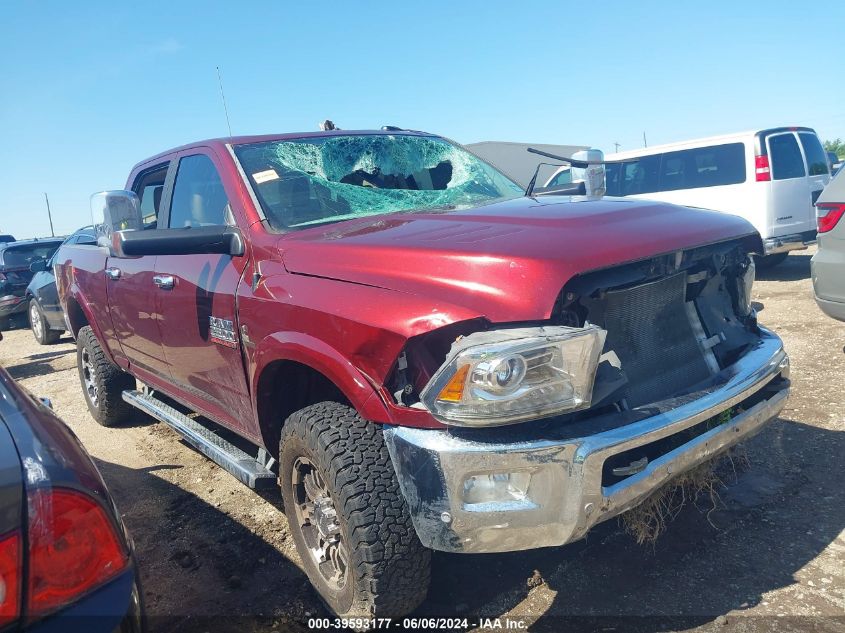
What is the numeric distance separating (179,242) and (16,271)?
37.6 ft

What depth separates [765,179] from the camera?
8.89 metres

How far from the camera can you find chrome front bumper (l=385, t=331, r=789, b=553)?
190 centimetres

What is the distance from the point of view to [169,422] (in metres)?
3.86

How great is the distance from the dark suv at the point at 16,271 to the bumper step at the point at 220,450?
9527mm

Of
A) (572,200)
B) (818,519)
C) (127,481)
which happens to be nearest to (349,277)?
(572,200)

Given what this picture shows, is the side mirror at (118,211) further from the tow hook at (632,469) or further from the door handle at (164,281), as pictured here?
the tow hook at (632,469)

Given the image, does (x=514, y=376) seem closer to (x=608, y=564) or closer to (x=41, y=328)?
(x=608, y=564)

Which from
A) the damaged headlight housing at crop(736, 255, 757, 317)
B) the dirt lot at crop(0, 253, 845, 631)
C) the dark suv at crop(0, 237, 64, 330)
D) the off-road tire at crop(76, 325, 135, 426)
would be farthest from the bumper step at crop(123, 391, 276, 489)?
the dark suv at crop(0, 237, 64, 330)

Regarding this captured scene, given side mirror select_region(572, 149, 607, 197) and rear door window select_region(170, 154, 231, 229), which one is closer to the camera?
rear door window select_region(170, 154, 231, 229)

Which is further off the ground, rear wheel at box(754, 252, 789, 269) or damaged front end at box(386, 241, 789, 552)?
damaged front end at box(386, 241, 789, 552)

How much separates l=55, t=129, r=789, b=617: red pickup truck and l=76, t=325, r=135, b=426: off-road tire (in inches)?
75.6

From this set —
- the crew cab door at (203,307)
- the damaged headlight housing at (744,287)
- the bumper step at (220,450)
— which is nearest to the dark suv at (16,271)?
the bumper step at (220,450)

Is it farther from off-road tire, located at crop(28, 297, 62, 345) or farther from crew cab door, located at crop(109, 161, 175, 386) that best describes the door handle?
off-road tire, located at crop(28, 297, 62, 345)

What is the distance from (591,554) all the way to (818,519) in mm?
1082
